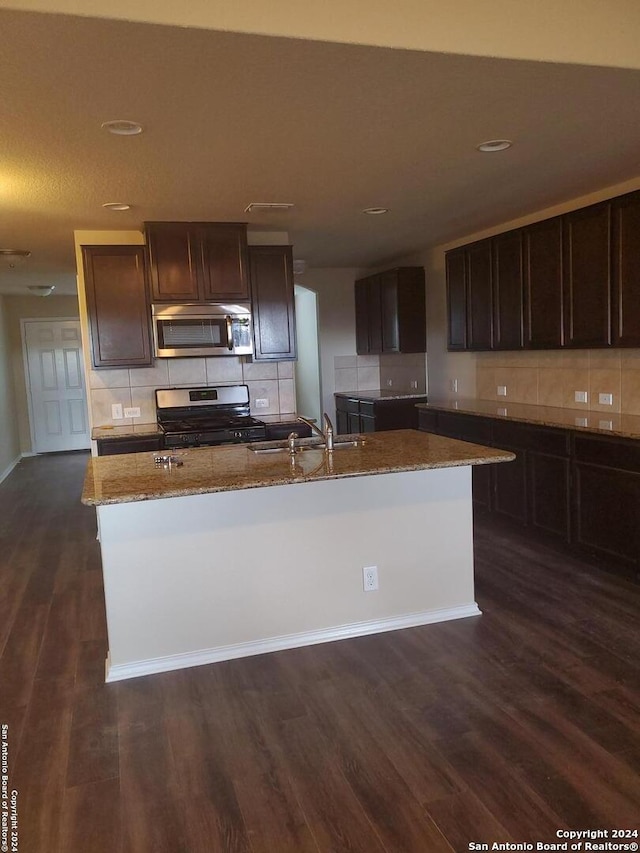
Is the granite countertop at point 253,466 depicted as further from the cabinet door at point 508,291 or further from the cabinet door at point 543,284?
the cabinet door at point 508,291

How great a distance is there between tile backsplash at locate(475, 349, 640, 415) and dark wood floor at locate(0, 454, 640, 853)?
1.34 metres

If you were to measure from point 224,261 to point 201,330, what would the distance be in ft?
1.74

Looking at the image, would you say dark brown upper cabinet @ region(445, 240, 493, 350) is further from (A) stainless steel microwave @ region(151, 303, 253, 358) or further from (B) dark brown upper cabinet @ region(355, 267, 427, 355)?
(A) stainless steel microwave @ region(151, 303, 253, 358)

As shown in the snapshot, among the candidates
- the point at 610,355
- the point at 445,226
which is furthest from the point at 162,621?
the point at 445,226

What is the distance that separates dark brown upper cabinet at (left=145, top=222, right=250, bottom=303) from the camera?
4.53 meters

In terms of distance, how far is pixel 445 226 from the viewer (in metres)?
5.16

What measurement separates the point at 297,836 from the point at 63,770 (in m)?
0.88

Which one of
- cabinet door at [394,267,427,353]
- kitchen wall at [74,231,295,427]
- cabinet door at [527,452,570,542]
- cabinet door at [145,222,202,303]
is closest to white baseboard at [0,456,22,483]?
kitchen wall at [74,231,295,427]

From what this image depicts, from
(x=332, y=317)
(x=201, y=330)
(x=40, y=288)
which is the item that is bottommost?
(x=201, y=330)

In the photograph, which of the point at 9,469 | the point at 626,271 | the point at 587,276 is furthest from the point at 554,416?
the point at 9,469

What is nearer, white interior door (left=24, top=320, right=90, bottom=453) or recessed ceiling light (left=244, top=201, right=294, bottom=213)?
recessed ceiling light (left=244, top=201, right=294, bottom=213)

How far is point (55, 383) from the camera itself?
9555mm

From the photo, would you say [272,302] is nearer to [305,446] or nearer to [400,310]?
[305,446]

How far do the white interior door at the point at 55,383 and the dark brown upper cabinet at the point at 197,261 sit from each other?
5.54m
